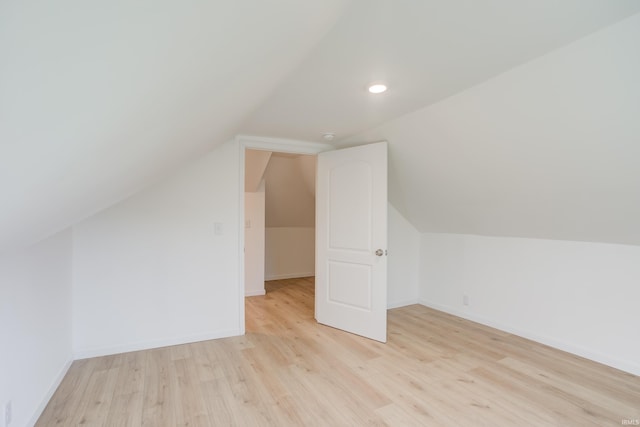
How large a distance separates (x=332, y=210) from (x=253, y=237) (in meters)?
1.69

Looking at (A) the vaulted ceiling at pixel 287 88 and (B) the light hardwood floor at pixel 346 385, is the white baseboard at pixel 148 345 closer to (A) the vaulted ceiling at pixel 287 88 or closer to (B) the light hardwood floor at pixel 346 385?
(B) the light hardwood floor at pixel 346 385

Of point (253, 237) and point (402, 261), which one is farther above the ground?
point (253, 237)

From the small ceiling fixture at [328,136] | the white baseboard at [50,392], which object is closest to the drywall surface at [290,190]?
the small ceiling fixture at [328,136]

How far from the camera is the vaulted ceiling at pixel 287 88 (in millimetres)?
469

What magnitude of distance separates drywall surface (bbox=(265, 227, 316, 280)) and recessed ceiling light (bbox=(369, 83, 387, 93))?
4.11 meters

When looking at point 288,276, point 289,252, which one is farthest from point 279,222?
point 288,276

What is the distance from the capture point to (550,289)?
296 centimetres

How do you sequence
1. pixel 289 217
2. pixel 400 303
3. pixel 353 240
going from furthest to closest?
pixel 289 217 < pixel 400 303 < pixel 353 240

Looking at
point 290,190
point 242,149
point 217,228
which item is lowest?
point 217,228

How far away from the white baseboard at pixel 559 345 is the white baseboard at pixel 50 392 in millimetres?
3840

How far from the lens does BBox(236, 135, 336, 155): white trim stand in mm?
3244

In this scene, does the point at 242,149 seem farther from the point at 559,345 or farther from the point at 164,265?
the point at 559,345

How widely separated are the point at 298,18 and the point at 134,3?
79 centimetres

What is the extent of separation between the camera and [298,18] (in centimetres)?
110
